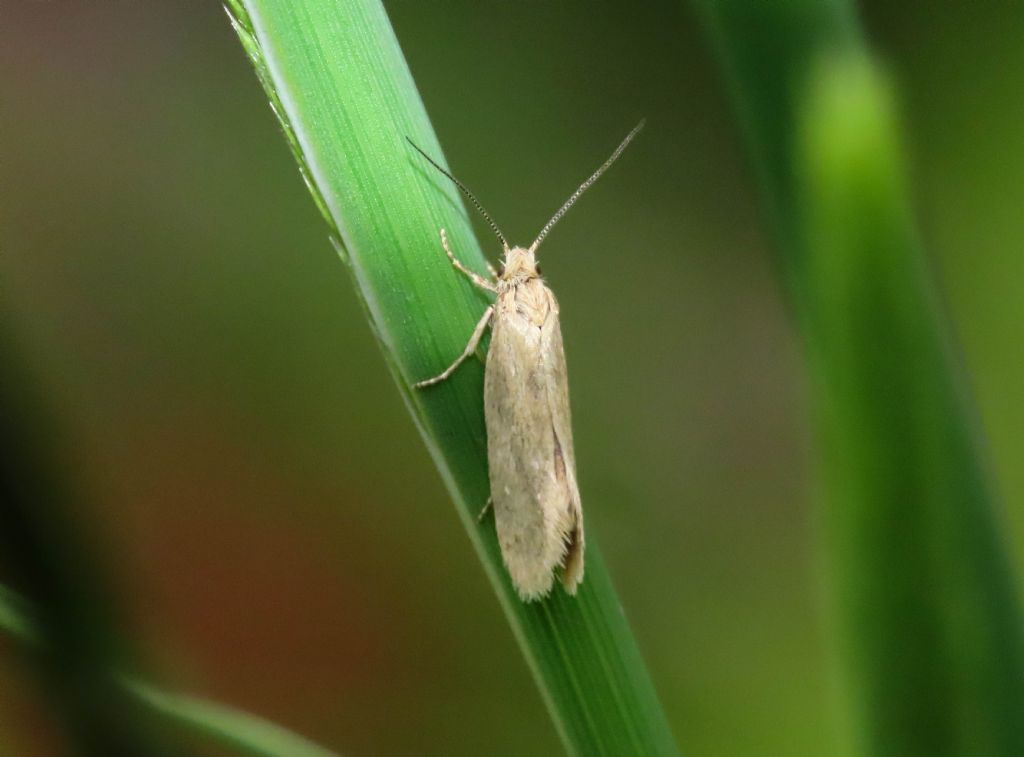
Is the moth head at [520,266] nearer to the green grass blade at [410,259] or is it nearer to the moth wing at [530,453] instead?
the moth wing at [530,453]

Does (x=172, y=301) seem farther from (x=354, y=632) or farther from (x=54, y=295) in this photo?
(x=354, y=632)

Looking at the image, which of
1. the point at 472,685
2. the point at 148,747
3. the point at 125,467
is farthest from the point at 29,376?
the point at 472,685

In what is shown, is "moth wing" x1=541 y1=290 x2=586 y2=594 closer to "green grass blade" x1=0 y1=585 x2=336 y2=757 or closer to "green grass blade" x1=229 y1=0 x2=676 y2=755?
"green grass blade" x1=229 y1=0 x2=676 y2=755

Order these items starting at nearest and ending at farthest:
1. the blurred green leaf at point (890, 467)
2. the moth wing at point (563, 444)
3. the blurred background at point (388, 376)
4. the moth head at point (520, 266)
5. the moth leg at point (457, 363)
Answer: the blurred green leaf at point (890, 467)
the moth leg at point (457, 363)
the moth wing at point (563, 444)
the moth head at point (520, 266)
the blurred background at point (388, 376)

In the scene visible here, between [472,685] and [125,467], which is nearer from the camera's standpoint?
[125,467]

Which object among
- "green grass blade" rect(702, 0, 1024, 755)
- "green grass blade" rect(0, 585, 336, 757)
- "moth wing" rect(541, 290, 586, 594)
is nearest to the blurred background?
"moth wing" rect(541, 290, 586, 594)

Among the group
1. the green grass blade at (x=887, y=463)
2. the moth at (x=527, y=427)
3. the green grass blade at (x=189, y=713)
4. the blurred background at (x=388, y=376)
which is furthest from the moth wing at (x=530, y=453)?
the blurred background at (x=388, y=376)
